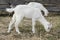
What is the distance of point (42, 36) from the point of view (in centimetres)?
684

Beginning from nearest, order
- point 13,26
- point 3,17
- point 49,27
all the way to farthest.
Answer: point 49,27
point 13,26
point 3,17

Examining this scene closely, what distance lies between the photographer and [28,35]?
6910mm

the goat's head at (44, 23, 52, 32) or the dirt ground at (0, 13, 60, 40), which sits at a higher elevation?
the goat's head at (44, 23, 52, 32)

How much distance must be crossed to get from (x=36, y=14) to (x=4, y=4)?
3.14 metres

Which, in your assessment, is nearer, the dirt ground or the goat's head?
the dirt ground

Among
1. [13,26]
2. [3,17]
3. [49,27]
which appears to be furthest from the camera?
[3,17]

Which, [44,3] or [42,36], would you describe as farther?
[44,3]

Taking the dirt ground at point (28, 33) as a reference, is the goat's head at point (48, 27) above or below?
above

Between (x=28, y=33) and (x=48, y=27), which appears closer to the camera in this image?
(x=48, y=27)

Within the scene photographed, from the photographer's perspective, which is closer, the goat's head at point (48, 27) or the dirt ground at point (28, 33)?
the dirt ground at point (28, 33)

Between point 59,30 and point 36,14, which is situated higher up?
point 36,14

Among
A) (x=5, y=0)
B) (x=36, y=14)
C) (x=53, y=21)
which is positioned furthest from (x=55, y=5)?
(x=36, y=14)

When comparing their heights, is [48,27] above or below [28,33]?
above

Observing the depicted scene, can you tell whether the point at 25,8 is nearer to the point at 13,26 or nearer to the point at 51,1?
the point at 13,26
